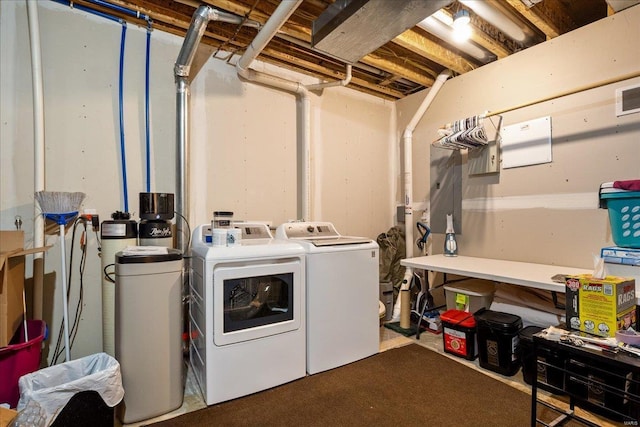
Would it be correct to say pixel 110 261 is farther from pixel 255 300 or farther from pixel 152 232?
pixel 255 300

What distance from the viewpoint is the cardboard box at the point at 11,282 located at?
1577mm

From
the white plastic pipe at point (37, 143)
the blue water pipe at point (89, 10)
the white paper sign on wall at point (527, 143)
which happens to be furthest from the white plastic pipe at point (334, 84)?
the white plastic pipe at point (37, 143)

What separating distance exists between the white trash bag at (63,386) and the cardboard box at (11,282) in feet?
0.88

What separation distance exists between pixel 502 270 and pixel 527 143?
4.12ft

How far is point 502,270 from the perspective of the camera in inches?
96.5

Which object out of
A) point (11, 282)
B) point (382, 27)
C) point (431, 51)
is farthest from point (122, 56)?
point (431, 51)

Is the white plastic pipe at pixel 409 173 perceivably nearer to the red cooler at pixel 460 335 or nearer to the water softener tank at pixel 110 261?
the red cooler at pixel 460 335

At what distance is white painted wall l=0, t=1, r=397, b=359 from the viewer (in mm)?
2154

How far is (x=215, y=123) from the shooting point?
2918mm

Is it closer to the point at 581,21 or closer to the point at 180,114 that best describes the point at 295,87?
the point at 180,114

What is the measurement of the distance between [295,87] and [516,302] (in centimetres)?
293

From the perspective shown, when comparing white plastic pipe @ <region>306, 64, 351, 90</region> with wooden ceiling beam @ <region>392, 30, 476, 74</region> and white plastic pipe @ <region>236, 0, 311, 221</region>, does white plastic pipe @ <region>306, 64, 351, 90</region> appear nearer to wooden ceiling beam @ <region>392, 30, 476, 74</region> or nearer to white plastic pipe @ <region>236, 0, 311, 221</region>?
white plastic pipe @ <region>236, 0, 311, 221</region>

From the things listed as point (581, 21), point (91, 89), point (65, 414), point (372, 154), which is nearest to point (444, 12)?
point (581, 21)

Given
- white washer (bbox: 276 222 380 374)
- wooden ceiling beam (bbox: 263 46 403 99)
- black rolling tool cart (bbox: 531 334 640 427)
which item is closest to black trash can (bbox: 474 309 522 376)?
black rolling tool cart (bbox: 531 334 640 427)
